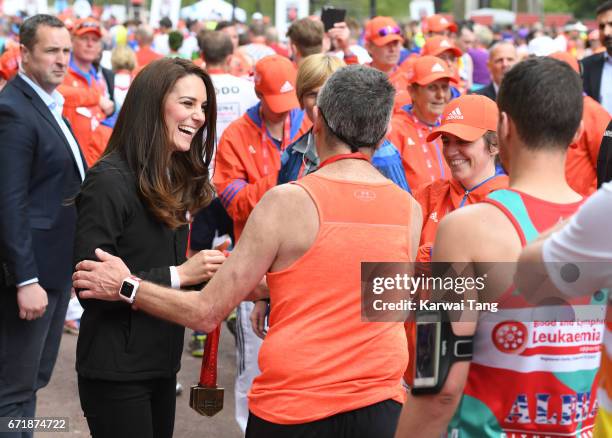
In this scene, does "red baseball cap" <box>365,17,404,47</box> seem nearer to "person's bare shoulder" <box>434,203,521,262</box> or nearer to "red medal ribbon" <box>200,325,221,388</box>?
"red medal ribbon" <box>200,325,221,388</box>

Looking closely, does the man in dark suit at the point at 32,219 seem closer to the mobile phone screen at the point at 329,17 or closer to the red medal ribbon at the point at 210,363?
the red medal ribbon at the point at 210,363

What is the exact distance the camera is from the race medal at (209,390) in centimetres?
352

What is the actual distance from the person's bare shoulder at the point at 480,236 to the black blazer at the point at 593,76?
5.81 m

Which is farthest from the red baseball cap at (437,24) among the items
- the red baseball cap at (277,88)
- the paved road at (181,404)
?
the red baseball cap at (277,88)

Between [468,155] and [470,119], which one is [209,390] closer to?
[468,155]

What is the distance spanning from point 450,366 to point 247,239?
810 mm

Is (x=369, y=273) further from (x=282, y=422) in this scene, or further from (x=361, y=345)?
(x=282, y=422)

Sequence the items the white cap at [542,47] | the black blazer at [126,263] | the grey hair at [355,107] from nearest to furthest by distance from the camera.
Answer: the grey hair at [355,107] < the black blazer at [126,263] < the white cap at [542,47]

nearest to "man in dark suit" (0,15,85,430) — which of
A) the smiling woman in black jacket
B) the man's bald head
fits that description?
the smiling woman in black jacket

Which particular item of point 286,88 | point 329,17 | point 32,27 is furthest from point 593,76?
point 32,27

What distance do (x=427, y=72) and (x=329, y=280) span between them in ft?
12.8

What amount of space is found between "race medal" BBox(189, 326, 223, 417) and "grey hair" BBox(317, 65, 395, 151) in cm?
102

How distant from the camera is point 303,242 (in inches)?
109

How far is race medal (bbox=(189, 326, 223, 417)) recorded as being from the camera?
3520 millimetres
